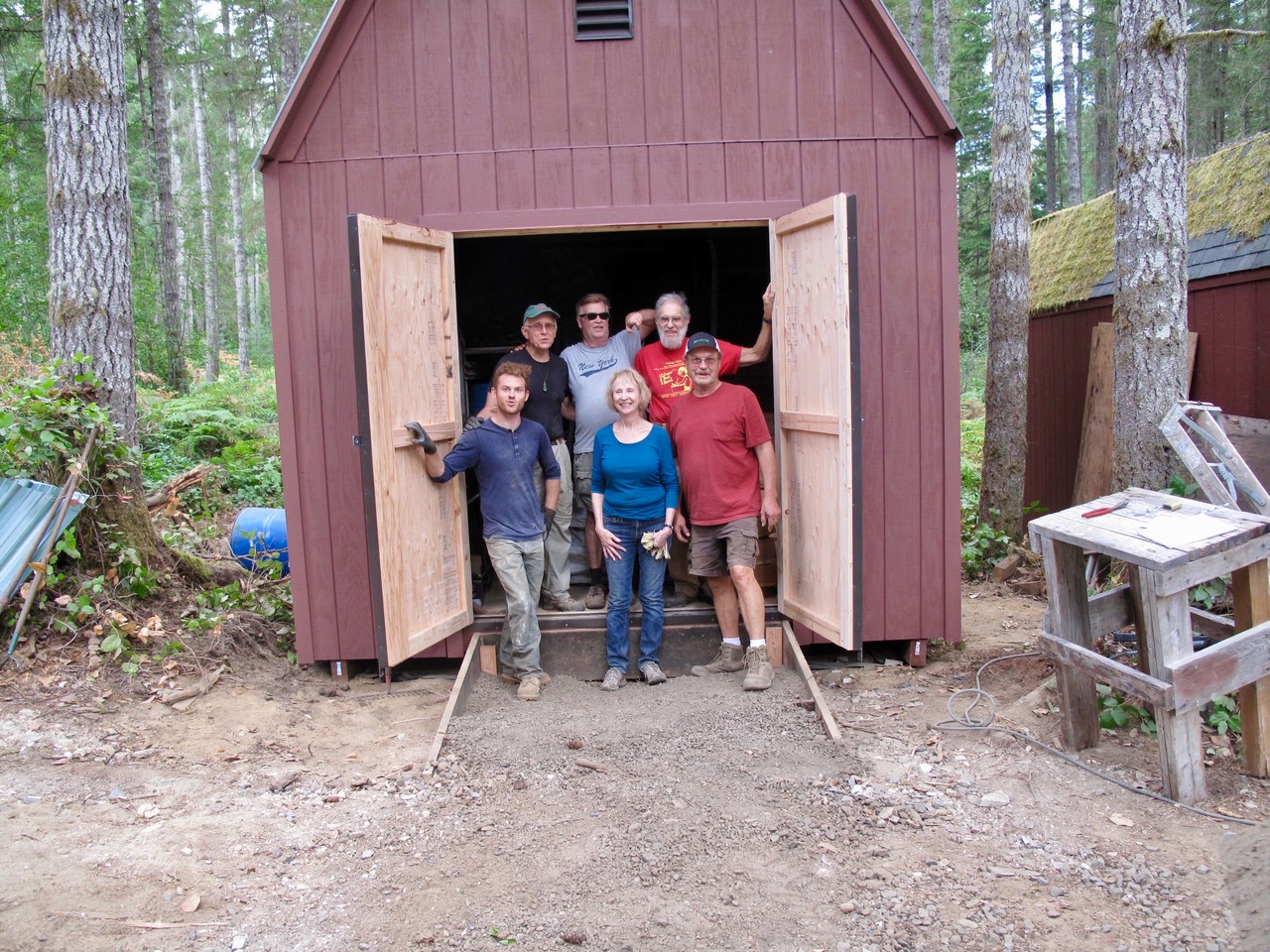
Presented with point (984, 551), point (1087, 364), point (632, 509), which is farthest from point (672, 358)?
point (1087, 364)

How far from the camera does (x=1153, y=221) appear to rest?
18.4ft

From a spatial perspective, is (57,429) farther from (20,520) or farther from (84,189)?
(84,189)

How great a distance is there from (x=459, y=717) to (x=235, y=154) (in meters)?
27.3

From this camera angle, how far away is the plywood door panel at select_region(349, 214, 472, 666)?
15.4 feet

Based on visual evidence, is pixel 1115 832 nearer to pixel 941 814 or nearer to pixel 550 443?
pixel 941 814

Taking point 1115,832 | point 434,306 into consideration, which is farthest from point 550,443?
point 1115,832

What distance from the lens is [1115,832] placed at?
3486 mm

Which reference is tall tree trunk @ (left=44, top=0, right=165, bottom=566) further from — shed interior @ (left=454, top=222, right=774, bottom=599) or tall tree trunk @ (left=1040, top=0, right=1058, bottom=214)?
tall tree trunk @ (left=1040, top=0, right=1058, bottom=214)

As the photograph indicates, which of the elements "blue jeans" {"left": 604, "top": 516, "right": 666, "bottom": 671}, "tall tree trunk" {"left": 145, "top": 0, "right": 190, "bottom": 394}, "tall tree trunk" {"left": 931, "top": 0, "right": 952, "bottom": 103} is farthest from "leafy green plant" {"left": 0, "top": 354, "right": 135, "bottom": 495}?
"tall tree trunk" {"left": 931, "top": 0, "right": 952, "bottom": 103}

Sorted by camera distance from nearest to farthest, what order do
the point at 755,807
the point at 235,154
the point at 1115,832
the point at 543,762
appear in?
1. the point at 1115,832
2. the point at 755,807
3. the point at 543,762
4. the point at 235,154

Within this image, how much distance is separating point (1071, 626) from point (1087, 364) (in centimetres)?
A: 550

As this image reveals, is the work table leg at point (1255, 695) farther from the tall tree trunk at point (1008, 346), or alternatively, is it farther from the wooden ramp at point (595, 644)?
the tall tree trunk at point (1008, 346)

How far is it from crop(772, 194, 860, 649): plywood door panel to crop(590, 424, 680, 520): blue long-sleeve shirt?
27.8 inches

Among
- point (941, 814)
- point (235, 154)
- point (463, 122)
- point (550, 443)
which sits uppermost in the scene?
point (235, 154)
